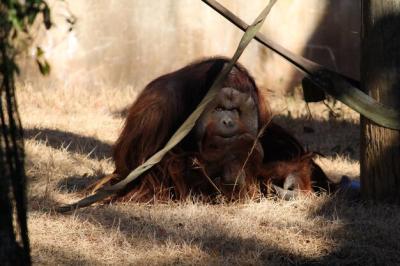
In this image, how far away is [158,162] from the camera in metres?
3.58

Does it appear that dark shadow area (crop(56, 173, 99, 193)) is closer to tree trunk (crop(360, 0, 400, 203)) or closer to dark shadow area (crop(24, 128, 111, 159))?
dark shadow area (crop(24, 128, 111, 159))

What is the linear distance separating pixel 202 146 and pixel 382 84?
827mm

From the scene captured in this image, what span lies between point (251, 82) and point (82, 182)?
38.2 inches

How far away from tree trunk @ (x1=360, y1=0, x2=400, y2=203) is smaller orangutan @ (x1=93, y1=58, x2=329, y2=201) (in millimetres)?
432

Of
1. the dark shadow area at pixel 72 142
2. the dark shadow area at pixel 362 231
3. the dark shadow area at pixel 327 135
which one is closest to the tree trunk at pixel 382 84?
the dark shadow area at pixel 362 231

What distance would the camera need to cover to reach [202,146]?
3666mm

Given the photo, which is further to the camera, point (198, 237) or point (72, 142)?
point (72, 142)

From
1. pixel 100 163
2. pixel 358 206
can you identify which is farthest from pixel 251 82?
pixel 100 163

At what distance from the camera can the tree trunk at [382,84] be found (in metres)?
3.38

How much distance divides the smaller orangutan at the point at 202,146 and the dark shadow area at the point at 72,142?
3.24 ft

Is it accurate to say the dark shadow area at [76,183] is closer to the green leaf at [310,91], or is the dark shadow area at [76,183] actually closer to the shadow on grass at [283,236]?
the shadow on grass at [283,236]

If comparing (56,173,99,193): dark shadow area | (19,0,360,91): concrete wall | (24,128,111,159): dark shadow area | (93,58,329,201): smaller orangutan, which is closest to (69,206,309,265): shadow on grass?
(93,58,329,201): smaller orangutan

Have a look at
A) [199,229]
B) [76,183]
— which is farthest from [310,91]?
[76,183]

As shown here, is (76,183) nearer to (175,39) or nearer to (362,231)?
(362,231)
